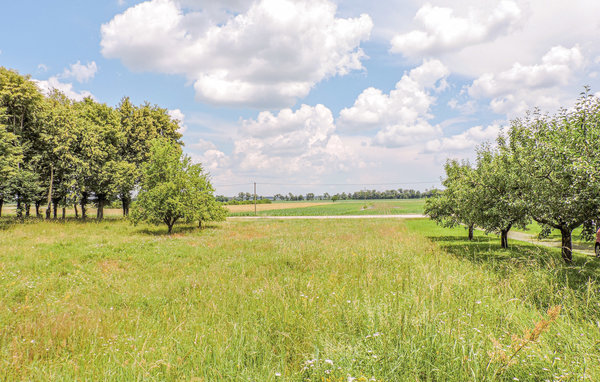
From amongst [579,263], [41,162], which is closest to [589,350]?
[579,263]

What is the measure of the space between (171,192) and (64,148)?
46.6ft

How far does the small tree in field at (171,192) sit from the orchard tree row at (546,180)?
78.0 ft

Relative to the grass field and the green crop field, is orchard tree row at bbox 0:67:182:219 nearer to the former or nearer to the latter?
the grass field

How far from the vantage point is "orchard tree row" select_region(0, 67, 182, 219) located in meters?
25.0

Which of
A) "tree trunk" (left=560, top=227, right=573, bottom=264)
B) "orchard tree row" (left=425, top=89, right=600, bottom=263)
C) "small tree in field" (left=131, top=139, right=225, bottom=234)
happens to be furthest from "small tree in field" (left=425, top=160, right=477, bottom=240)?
"small tree in field" (left=131, top=139, right=225, bottom=234)

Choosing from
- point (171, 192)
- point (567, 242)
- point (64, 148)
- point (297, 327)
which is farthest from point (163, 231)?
point (567, 242)

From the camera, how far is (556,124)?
45.2 feet

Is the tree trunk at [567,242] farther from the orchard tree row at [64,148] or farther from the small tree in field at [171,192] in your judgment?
the orchard tree row at [64,148]

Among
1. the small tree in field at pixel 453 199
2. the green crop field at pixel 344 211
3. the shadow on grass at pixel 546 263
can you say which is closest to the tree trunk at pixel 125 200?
the green crop field at pixel 344 211

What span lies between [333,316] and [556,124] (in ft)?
54.9

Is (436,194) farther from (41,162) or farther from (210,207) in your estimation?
(41,162)

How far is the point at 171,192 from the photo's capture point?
25.0 meters

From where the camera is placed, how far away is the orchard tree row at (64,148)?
25.0 metres

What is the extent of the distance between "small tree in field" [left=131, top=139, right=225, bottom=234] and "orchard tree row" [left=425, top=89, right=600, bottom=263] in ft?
78.0
